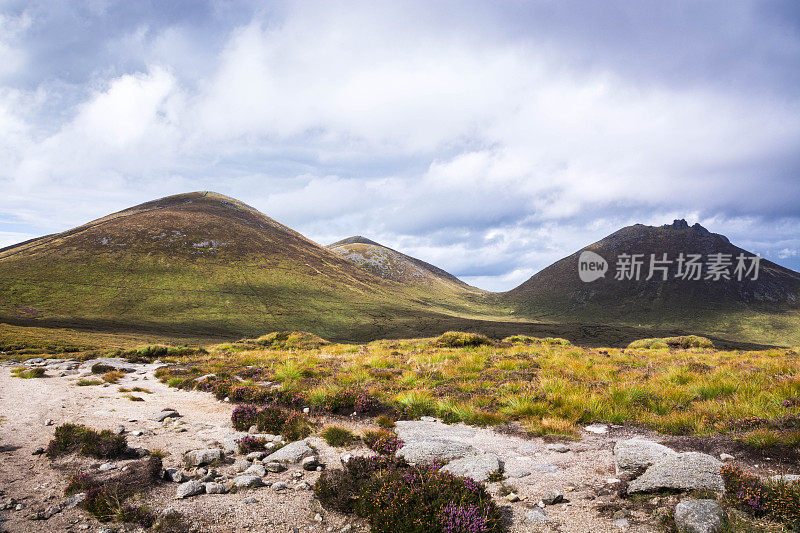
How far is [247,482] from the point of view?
657cm

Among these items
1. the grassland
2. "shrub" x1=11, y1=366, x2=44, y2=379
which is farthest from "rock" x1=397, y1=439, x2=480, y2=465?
"shrub" x1=11, y1=366, x2=44, y2=379

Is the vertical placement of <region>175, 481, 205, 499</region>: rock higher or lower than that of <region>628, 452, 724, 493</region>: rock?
lower

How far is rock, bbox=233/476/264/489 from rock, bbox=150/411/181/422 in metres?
6.07

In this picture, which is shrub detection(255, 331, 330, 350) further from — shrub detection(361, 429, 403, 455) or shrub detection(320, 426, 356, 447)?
shrub detection(361, 429, 403, 455)

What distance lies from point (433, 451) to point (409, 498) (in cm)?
211

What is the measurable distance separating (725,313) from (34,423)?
240693 mm

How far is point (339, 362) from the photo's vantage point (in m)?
19.2

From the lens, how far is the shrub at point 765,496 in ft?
13.4

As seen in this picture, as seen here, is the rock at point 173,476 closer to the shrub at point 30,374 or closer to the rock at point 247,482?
the rock at point 247,482

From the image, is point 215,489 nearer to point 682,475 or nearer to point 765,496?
point 682,475

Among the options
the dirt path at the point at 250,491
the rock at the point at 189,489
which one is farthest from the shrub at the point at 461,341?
the rock at the point at 189,489

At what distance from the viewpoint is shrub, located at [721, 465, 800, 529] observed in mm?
4099

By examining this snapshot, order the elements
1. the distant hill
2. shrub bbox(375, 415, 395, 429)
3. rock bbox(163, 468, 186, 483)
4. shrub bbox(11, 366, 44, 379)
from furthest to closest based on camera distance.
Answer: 1. the distant hill
2. shrub bbox(11, 366, 44, 379)
3. shrub bbox(375, 415, 395, 429)
4. rock bbox(163, 468, 186, 483)

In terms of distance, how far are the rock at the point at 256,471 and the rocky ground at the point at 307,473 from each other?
0.15ft
